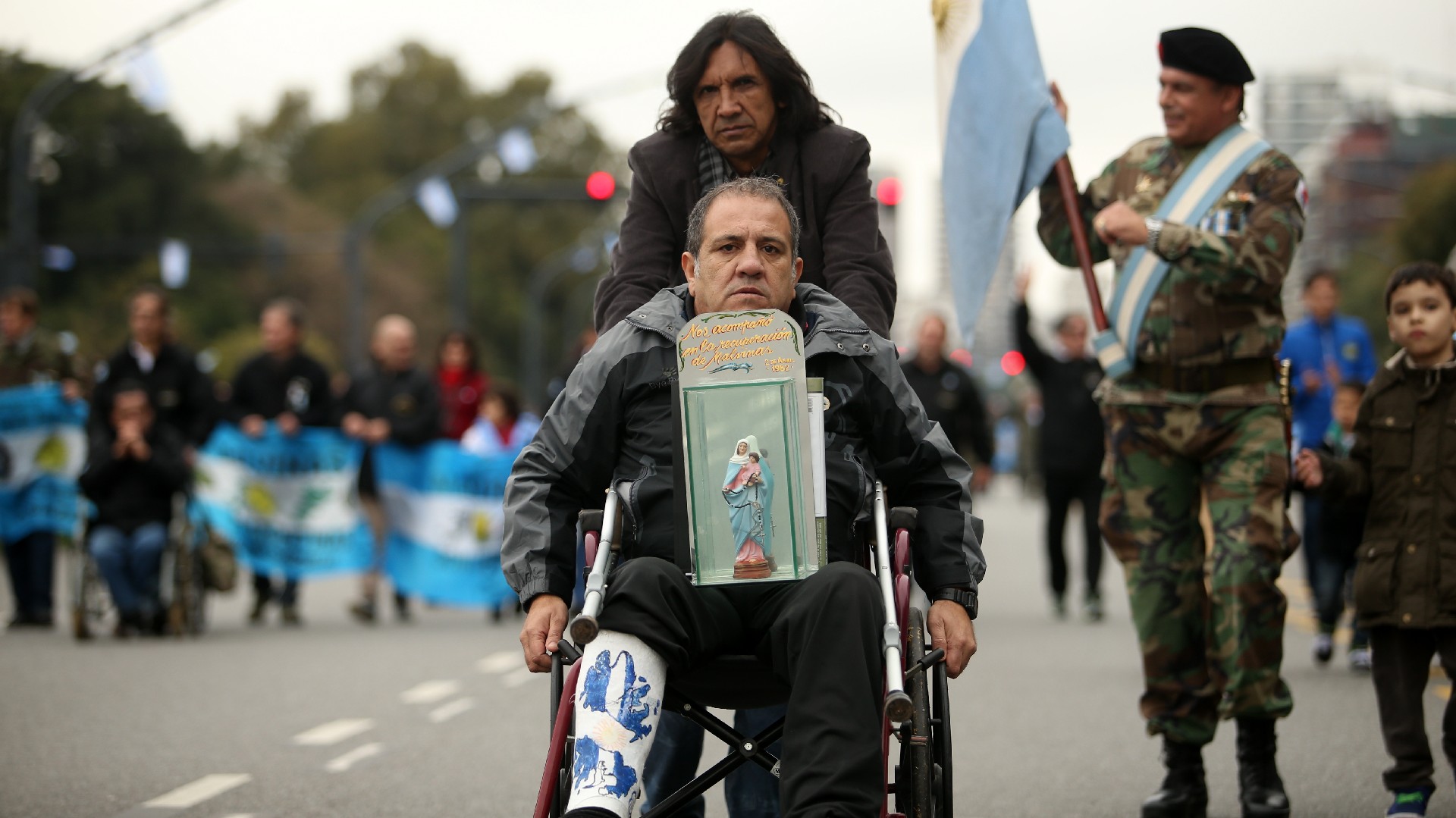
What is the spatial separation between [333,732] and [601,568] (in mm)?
4209

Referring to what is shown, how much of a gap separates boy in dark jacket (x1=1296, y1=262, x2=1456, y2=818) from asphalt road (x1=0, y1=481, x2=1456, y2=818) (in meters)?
0.38

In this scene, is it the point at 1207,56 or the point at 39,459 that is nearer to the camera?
the point at 1207,56

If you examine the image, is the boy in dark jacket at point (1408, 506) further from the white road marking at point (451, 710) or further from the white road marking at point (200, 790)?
the white road marking at point (451, 710)

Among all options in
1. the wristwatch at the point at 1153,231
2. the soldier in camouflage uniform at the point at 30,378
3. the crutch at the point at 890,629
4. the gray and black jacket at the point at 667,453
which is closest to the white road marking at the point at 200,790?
the gray and black jacket at the point at 667,453

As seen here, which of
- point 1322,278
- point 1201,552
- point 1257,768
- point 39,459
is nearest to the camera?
point 1257,768

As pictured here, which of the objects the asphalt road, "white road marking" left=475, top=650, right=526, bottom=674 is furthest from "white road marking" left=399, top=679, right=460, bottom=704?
"white road marking" left=475, top=650, right=526, bottom=674

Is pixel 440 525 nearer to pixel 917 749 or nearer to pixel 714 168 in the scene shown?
pixel 714 168

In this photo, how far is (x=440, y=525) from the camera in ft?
50.5

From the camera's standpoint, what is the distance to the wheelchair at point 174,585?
12648mm

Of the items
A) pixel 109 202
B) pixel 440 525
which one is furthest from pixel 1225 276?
pixel 109 202

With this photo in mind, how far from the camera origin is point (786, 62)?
5719mm

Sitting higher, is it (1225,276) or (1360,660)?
(1225,276)

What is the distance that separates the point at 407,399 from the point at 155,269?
5033 cm

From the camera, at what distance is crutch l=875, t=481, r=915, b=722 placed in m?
4.00
